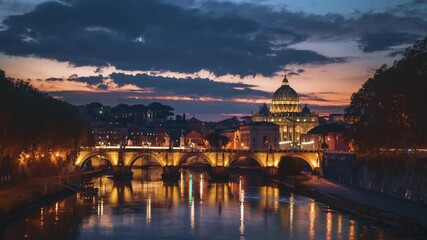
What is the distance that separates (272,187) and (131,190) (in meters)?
18.5

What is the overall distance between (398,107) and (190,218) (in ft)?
59.8

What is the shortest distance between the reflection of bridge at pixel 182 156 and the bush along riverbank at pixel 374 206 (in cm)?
3126

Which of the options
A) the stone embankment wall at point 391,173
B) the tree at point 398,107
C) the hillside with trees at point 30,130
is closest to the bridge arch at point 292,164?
the stone embankment wall at point 391,173

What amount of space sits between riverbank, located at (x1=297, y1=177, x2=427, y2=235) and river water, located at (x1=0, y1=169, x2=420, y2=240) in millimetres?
893

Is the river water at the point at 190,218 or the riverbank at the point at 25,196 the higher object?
the riverbank at the point at 25,196

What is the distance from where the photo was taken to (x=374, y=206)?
58.0m

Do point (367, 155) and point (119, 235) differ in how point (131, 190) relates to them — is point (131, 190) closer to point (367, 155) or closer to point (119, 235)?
point (367, 155)

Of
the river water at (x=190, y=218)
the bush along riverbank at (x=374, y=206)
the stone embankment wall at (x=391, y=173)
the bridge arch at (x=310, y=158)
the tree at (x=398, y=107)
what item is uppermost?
the tree at (x=398, y=107)

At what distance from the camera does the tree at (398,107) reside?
57219 mm

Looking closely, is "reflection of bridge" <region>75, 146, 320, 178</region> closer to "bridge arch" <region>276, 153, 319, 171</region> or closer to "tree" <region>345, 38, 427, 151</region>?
"bridge arch" <region>276, 153, 319, 171</region>

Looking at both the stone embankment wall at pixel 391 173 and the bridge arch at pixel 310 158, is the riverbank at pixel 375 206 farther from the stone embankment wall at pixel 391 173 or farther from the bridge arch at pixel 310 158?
the bridge arch at pixel 310 158

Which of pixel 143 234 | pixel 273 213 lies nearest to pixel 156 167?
pixel 273 213

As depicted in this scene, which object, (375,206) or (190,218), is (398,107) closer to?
(375,206)

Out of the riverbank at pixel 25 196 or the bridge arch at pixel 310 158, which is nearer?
the riverbank at pixel 25 196
